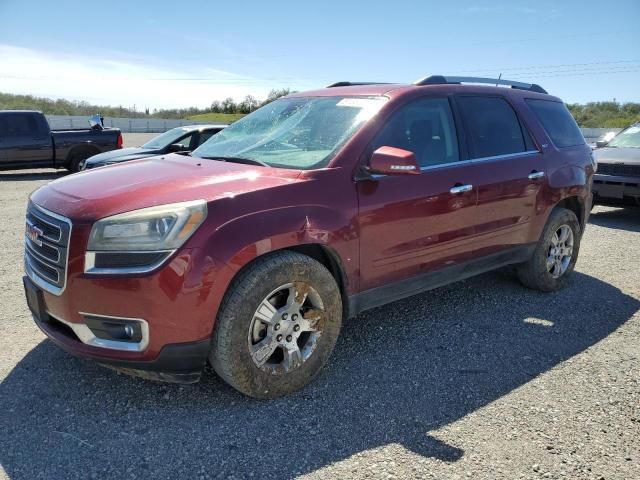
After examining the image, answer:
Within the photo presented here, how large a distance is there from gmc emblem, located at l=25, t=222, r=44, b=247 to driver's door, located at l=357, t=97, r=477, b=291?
1.90 meters

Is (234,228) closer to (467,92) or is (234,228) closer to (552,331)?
(467,92)

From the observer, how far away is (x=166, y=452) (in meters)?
2.58

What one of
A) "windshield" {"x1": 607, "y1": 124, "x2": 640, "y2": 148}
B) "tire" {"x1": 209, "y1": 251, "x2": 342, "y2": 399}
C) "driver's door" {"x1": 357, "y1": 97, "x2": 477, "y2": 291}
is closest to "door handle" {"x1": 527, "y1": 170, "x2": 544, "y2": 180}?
"driver's door" {"x1": 357, "y1": 97, "x2": 477, "y2": 291}

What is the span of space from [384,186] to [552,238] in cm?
242

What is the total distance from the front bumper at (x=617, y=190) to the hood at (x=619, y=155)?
0.31 m

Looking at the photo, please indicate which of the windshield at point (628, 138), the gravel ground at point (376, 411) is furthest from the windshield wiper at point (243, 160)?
the windshield at point (628, 138)

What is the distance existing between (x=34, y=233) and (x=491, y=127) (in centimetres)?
354

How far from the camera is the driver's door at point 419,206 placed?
134 inches

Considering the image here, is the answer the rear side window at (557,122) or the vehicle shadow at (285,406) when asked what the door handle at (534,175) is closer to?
the rear side window at (557,122)

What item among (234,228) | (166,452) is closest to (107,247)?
(234,228)

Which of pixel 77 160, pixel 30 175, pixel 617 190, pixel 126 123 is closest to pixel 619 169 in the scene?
pixel 617 190

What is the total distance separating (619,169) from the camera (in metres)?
8.81

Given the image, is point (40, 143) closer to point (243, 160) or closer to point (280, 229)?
point (243, 160)

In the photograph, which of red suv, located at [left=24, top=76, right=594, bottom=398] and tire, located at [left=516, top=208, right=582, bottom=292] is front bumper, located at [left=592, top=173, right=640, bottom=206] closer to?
tire, located at [left=516, top=208, right=582, bottom=292]
